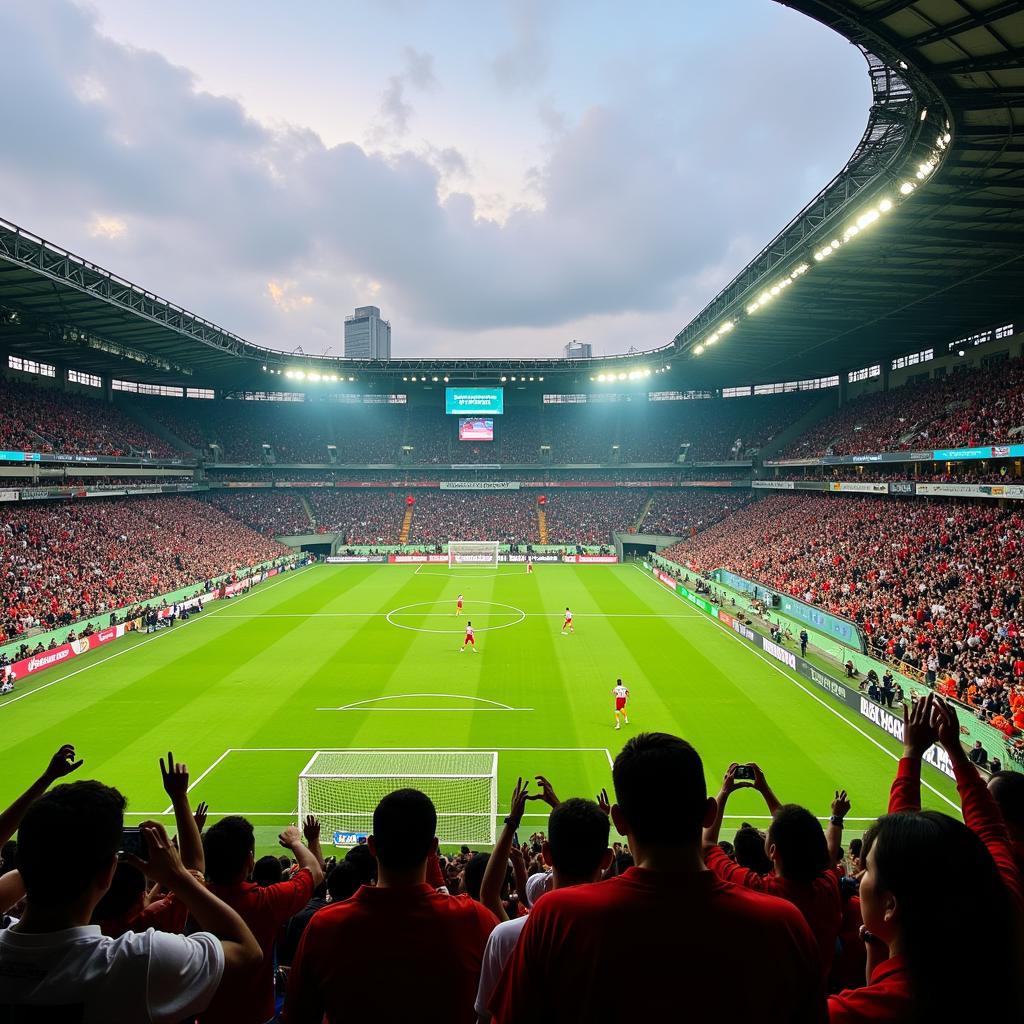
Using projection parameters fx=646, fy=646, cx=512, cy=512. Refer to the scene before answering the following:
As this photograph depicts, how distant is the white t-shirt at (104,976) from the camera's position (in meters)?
2.20

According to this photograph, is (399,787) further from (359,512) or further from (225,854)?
(359,512)

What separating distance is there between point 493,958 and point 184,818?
5.91 feet

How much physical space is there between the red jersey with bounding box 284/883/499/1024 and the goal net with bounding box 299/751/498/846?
1212cm

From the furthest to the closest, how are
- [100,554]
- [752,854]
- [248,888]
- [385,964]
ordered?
1. [100,554]
2. [752,854]
3. [248,888]
4. [385,964]

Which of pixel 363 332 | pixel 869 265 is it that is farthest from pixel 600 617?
pixel 363 332

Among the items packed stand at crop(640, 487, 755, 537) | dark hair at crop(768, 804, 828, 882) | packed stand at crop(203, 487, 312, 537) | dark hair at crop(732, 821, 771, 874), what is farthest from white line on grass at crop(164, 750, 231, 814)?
packed stand at crop(640, 487, 755, 537)

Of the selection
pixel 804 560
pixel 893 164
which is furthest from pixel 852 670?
pixel 893 164

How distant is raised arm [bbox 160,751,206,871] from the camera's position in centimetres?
335

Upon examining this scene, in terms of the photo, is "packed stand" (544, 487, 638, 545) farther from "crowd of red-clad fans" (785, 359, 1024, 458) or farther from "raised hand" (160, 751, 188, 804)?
"raised hand" (160, 751, 188, 804)

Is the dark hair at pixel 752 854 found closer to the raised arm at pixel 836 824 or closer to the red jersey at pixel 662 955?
the raised arm at pixel 836 824

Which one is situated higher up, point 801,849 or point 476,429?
point 476,429

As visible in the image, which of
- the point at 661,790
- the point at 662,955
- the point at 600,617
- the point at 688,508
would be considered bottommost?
the point at 600,617

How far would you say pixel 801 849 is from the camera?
3932 millimetres

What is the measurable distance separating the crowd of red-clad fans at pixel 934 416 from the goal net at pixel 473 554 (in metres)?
28.4
